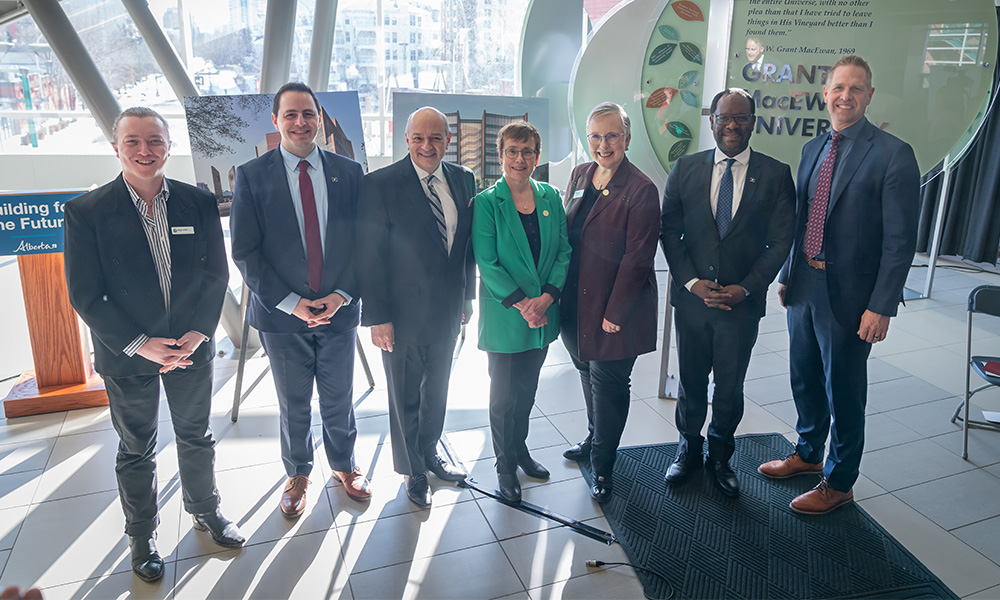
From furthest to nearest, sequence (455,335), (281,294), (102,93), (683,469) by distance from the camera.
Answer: (102,93) → (683,469) → (455,335) → (281,294)

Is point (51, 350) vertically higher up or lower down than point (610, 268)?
lower down

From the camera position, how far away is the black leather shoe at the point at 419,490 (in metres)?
2.77

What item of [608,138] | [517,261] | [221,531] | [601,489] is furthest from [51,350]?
[608,138]

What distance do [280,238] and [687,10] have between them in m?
2.66

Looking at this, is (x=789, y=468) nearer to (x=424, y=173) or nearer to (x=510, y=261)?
(x=510, y=261)

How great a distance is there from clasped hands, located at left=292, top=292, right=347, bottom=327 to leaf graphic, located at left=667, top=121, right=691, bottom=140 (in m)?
2.28

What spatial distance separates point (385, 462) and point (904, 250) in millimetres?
2496

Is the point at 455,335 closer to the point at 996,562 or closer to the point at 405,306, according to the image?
the point at 405,306

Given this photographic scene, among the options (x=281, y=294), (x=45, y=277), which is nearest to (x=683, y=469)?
(x=281, y=294)

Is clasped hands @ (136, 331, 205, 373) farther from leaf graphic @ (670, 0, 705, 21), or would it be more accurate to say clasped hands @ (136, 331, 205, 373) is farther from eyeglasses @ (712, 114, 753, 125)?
leaf graphic @ (670, 0, 705, 21)

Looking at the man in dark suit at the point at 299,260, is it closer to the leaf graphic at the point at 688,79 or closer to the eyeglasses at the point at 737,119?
the eyeglasses at the point at 737,119

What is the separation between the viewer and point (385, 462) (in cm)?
316

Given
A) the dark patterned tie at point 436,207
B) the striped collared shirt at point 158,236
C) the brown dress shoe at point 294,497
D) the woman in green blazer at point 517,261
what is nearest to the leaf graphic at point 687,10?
the woman in green blazer at point 517,261

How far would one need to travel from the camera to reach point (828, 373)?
266 centimetres
